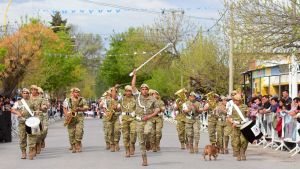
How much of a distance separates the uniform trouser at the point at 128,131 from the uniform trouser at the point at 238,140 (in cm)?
267

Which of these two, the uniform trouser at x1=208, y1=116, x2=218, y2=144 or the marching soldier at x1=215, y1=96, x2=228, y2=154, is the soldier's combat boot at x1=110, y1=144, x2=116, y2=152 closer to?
the uniform trouser at x1=208, y1=116, x2=218, y2=144

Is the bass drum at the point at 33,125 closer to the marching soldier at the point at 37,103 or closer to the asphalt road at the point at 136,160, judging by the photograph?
the marching soldier at the point at 37,103

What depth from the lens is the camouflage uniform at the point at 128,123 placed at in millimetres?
18817

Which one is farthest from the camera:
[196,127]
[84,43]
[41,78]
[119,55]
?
[84,43]

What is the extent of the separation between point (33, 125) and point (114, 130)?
3539 mm

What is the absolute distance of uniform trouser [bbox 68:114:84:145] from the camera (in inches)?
784

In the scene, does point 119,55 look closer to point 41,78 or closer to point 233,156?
point 41,78

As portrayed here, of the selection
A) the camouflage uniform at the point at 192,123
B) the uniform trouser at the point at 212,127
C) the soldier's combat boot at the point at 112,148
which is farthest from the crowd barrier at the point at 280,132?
the soldier's combat boot at the point at 112,148

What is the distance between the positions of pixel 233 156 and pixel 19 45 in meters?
30.9

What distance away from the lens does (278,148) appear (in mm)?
21219

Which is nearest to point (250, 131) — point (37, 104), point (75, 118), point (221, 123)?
point (221, 123)

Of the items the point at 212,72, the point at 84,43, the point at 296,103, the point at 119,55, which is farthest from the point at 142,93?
the point at 84,43

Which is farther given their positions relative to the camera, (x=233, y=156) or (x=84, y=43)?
(x=84, y=43)

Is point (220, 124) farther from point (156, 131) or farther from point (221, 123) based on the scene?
point (156, 131)
